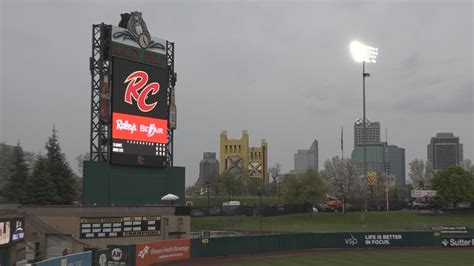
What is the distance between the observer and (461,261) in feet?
138

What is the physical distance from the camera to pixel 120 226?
131 feet

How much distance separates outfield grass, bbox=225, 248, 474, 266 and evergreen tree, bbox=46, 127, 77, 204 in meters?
23.7

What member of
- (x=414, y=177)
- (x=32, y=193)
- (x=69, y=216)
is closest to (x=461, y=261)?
(x=69, y=216)

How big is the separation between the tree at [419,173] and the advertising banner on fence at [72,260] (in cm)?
10562

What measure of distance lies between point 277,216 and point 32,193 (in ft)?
134

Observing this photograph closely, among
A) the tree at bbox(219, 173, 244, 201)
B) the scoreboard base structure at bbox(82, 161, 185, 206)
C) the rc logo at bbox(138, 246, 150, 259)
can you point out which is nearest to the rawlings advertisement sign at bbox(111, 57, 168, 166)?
the scoreboard base structure at bbox(82, 161, 185, 206)

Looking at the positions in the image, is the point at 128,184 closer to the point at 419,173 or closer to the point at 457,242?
the point at 457,242

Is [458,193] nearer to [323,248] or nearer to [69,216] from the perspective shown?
[323,248]

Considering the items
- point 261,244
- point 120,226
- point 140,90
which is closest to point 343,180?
point 261,244

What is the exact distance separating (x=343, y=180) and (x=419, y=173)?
130 feet

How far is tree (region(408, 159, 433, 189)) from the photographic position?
122 meters

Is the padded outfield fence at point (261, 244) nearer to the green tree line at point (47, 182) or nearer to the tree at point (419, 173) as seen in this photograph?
the green tree line at point (47, 182)

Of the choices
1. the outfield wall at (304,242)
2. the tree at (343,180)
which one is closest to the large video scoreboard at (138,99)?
the outfield wall at (304,242)

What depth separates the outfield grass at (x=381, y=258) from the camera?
40656 mm
